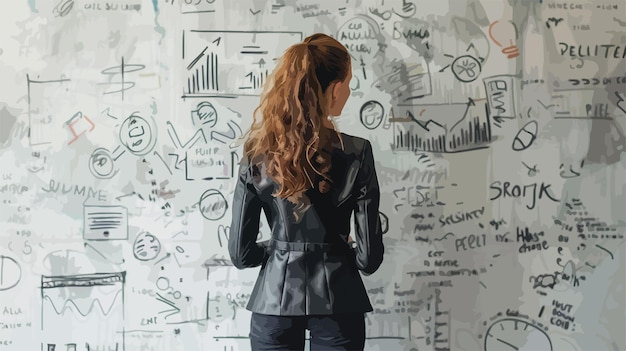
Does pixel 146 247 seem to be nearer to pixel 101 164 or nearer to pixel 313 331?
pixel 101 164

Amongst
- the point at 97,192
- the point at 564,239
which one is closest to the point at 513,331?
the point at 564,239

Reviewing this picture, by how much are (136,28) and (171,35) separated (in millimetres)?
136

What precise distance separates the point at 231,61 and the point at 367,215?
898 millimetres

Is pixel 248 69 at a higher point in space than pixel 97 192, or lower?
higher

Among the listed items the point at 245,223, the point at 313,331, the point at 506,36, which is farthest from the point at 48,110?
the point at 506,36

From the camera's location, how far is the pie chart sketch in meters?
2.02

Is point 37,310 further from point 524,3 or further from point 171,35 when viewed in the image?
point 524,3

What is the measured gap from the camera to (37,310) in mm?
2023

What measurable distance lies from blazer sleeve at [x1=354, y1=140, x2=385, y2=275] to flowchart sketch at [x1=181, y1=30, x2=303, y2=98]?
719 mm

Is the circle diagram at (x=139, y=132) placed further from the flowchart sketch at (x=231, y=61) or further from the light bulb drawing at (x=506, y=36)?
the light bulb drawing at (x=506, y=36)

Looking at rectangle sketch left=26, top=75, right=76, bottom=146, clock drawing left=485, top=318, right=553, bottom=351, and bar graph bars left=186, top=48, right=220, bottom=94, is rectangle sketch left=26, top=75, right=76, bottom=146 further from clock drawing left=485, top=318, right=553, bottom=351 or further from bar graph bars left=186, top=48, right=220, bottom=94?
clock drawing left=485, top=318, right=553, bottom=351

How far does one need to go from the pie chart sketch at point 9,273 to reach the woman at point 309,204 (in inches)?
42.0

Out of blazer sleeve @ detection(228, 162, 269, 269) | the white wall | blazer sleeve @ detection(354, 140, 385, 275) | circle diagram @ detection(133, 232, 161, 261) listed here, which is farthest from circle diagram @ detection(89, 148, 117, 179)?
blazer sleeve @ detection(354, 140, 385, 275)

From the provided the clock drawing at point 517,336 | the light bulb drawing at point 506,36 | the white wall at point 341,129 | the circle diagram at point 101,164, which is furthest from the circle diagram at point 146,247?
the light bulb drawing at point 506,36
